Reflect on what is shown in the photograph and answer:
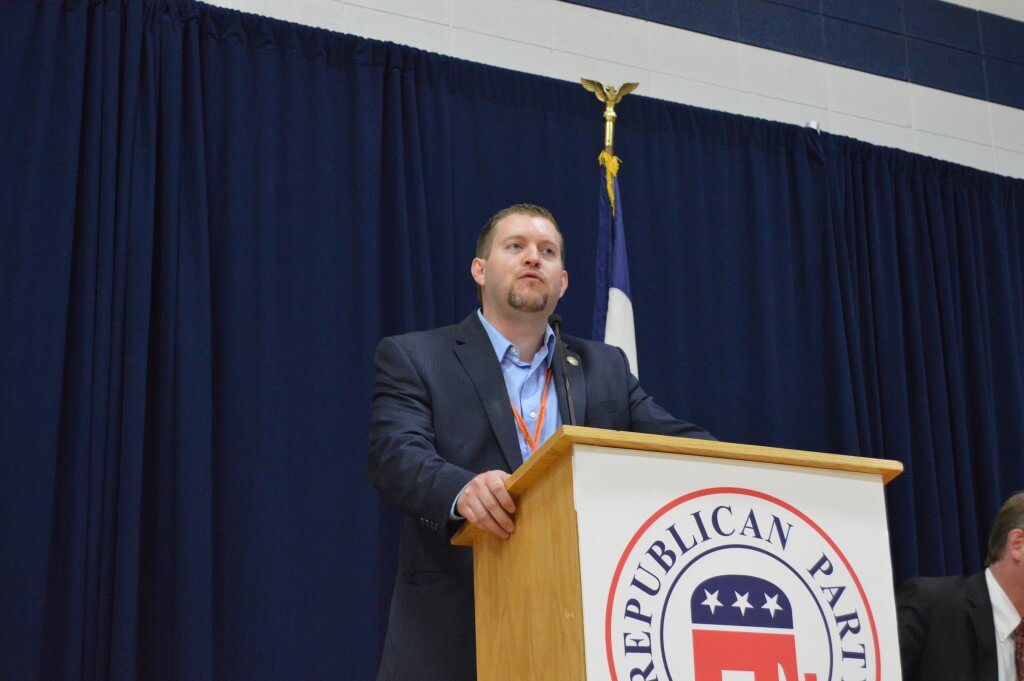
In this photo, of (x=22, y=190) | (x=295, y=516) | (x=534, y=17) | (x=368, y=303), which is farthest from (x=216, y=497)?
(x=534, y=17)

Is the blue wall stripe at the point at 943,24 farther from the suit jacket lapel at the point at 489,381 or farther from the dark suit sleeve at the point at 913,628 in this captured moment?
the suit jacket lapel at the point at 489,381

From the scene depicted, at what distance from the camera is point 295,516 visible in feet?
12.9

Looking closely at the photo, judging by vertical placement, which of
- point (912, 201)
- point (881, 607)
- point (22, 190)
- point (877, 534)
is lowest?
point (881, 607)

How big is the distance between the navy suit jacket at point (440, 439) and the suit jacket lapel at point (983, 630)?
4.75 feet

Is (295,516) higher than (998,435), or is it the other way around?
(998,435)

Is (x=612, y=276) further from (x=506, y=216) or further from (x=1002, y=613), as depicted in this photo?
(x=1002, y=613)

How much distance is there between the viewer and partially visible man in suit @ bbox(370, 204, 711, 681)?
7.31 ft

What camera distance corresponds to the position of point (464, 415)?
2.43 m

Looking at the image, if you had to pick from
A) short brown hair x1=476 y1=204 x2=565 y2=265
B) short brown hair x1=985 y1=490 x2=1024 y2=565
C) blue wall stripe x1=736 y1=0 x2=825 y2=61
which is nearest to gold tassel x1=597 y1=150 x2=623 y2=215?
blue wall stripe x1=736 y1=0 x2=825 y2=61

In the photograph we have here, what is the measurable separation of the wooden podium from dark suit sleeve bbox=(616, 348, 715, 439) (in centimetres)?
69

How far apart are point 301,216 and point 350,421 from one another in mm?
763

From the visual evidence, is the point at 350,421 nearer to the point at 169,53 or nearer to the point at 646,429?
the point at 169,53

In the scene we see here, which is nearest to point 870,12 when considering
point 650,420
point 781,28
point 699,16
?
point 781,28

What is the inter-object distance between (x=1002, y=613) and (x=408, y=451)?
2169 mm
